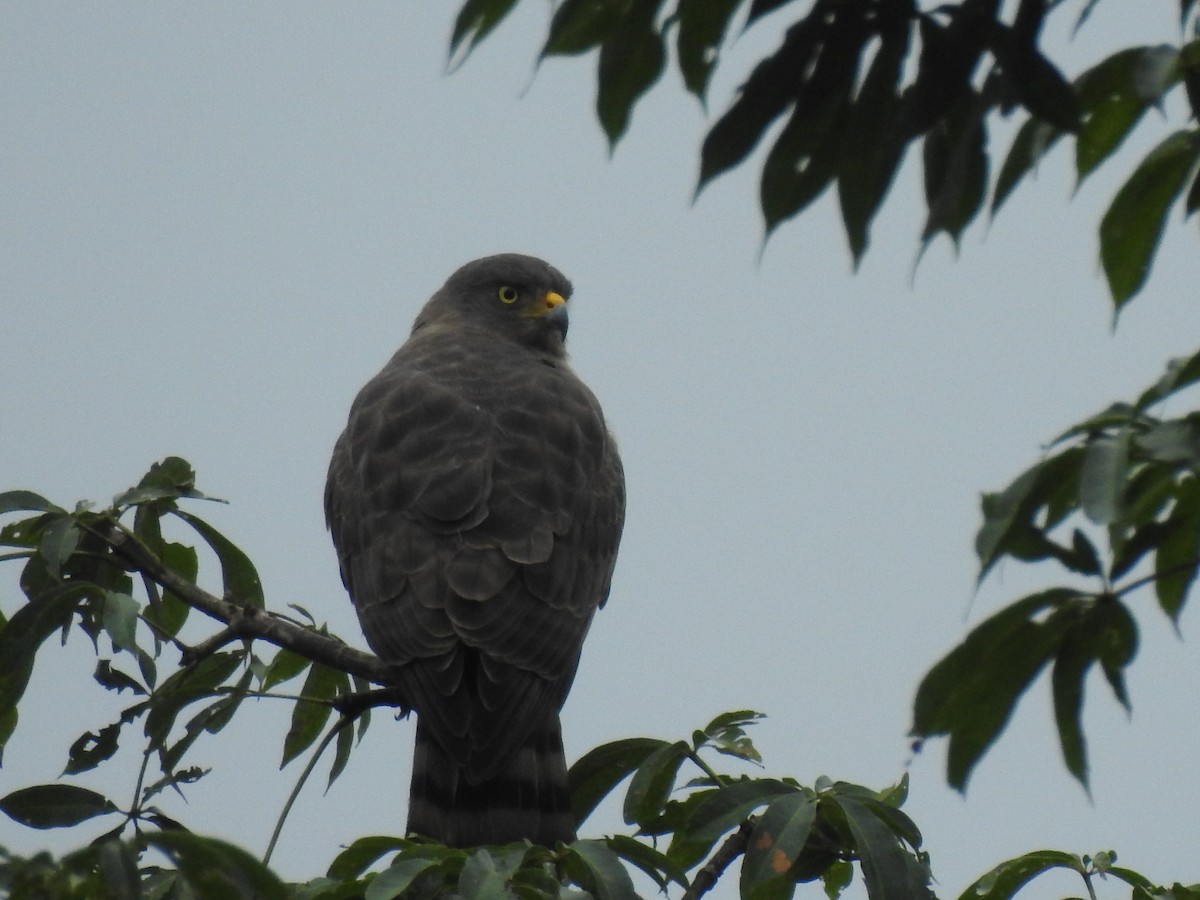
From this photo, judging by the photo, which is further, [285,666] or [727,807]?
[285,666]

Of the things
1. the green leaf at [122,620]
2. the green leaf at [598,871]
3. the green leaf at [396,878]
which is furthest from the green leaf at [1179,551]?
the green leaf at [122,620]

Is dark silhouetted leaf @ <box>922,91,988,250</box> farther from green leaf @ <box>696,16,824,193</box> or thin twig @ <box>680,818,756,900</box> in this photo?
thin twig @ <box>680,818,756,900</box>

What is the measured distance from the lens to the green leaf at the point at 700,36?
2172mm

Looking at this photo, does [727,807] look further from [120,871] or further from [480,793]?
[480,793]

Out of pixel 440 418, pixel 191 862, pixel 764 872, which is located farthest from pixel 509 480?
pixel 191 862

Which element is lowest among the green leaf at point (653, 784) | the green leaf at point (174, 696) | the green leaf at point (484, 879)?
the green leaf at point (484, 879)

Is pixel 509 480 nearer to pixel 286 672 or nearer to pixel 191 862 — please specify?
pixel 286 672

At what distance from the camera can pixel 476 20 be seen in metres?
2.18

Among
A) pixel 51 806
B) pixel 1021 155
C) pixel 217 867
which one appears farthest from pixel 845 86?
pixel 51 806

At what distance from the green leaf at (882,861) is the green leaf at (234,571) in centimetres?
190

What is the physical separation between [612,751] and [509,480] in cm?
163

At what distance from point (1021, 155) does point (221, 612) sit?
9.32 feet

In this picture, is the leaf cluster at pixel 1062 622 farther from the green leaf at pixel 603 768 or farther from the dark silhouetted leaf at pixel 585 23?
the green leaf at pixel 603 768

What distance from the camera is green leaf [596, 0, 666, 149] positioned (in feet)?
7.25
